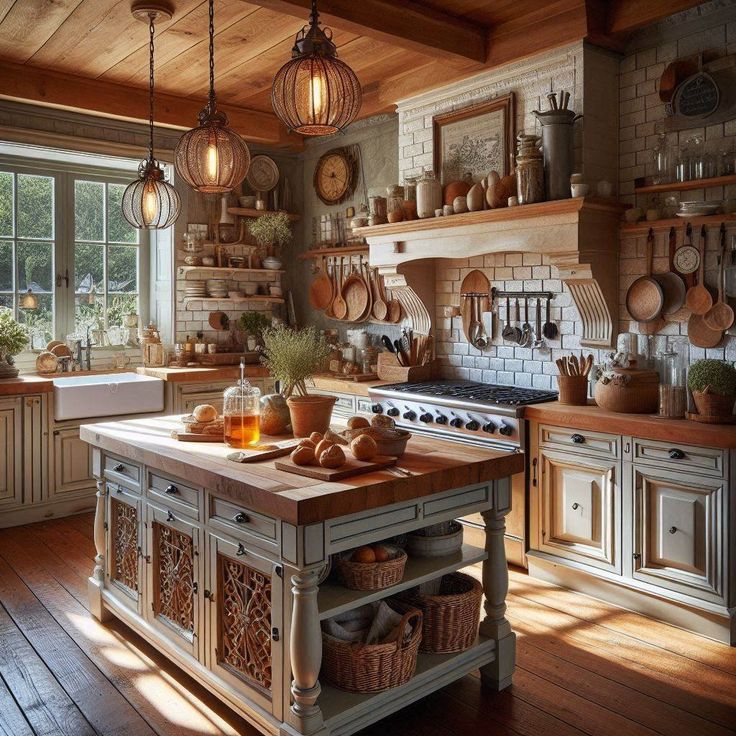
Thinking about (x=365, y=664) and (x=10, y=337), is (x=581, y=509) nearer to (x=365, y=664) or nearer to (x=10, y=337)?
(x=365, y=664)

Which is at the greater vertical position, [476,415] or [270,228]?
[270,228]

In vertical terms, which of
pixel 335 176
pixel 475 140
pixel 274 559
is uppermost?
pixel 335 176

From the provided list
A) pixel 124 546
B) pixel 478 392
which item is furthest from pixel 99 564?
pixel 478 392

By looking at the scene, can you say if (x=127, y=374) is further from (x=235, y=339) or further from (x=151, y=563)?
(x=151, y=563)

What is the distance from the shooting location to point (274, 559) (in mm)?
2438

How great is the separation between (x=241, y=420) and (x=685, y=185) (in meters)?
2.81

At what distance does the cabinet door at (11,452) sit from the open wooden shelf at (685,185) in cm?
445

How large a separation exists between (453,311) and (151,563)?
3.08 m

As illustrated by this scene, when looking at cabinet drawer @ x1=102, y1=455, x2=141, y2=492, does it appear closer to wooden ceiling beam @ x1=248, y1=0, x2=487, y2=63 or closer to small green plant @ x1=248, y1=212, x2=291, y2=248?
wooden ceiling beam @ x1=248, y1=0, x2=487, y2=63

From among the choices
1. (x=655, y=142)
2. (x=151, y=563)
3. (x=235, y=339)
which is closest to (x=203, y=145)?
(x=151, y=563)

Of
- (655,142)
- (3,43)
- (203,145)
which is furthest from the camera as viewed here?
(3,43)

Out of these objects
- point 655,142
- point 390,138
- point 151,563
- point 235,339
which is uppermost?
point 390,138

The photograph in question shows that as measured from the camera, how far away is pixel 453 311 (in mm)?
5488

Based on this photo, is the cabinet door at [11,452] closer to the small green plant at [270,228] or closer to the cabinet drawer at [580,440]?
the small green plant at [270,228]
